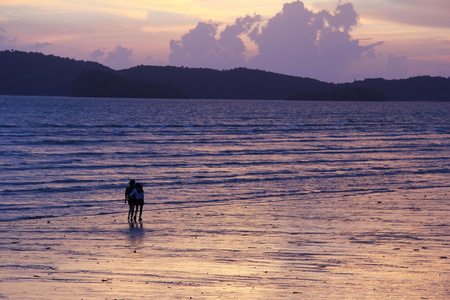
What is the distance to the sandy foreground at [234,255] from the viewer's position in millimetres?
12109

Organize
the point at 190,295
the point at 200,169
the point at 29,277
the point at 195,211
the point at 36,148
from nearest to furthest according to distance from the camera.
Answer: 1. the point at 190,295
2. the point at 29,277
3. the point at 195,211
4. the point at 200,169
5. the point at 36,148

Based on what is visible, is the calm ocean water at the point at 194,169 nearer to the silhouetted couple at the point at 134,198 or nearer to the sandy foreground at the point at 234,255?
the silhouetted couple at the point at 134,198

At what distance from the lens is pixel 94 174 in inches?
1385

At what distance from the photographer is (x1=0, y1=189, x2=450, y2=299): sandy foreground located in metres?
12.1

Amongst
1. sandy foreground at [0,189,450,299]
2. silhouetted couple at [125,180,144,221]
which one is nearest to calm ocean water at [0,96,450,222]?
silhouetted couple at [125,180,144,221]

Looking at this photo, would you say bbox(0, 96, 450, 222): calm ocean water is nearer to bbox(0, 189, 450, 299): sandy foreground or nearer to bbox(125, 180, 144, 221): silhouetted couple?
bbox(125, 180, 144, 221): silhouetted couple

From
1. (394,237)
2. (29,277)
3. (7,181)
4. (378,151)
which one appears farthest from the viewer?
(378,151)

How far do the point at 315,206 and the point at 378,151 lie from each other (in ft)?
100

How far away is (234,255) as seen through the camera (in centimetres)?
1525

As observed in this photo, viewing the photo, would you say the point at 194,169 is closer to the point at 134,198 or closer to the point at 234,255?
the point at 134,198

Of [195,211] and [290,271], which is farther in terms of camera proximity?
[195,211]

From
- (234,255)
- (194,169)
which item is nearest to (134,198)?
(234,255)

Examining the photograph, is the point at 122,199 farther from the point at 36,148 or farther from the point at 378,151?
the point at 378,151

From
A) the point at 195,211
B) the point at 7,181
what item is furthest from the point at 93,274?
the point at 7,181
